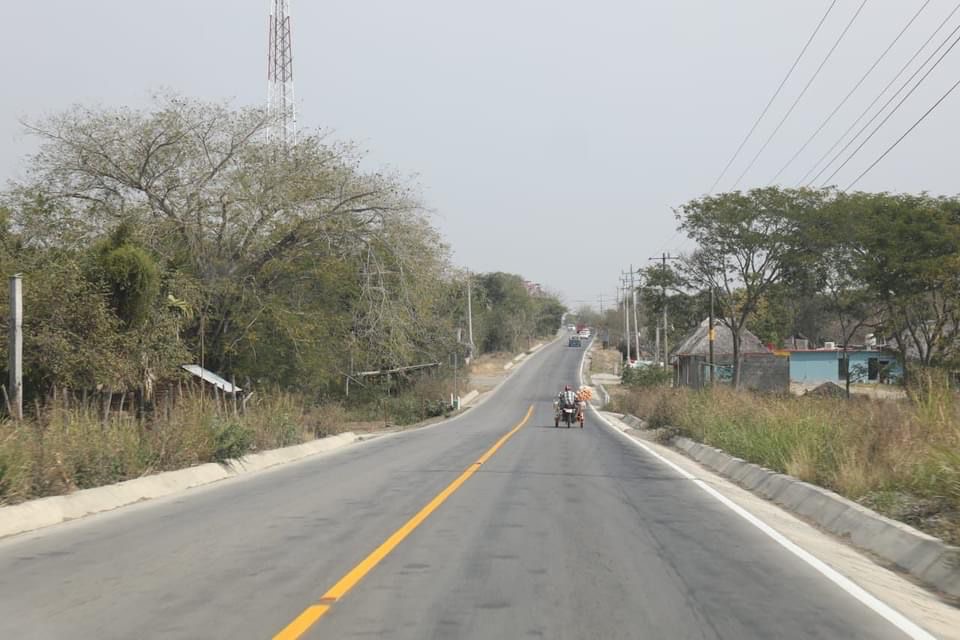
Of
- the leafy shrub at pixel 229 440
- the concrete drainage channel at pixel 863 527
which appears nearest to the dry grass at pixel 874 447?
the concrete drainage channel at pixel 863 527

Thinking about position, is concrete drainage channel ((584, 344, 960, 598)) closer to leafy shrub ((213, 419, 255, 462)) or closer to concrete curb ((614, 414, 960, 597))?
concrete curb ((614, 414, 960, 597))

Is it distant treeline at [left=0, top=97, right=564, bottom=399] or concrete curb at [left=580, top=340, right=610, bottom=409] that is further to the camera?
concrete curb at [left=580, top=340, right=610, bottom=409]

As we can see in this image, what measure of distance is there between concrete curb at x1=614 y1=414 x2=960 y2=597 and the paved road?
3.73 ft

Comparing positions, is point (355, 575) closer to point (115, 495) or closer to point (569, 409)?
point (115, 495)

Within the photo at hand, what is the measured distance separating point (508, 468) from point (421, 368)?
162 feet

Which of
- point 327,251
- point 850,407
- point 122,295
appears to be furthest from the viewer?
point 327,251

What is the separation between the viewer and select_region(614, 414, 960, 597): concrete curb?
8664 millimetres

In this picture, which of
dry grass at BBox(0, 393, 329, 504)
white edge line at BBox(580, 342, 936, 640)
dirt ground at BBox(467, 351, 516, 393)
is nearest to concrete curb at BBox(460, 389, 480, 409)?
dirt ground at BBox(467, 351, 516, 393)

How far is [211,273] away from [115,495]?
2357 centimetres

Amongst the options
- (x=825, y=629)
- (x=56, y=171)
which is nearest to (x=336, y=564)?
(x=825, y=629)

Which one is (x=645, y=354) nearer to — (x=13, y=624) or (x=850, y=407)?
(x=850, y=407)

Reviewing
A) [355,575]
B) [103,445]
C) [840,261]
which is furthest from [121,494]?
[840,261]

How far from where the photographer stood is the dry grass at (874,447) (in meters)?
10.6

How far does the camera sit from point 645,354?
13838cm
